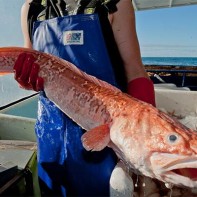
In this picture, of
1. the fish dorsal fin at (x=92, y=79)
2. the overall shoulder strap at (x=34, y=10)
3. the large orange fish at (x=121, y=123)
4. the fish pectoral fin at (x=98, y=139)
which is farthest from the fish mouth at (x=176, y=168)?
the overall shoulder strap at (x=34, y=10)

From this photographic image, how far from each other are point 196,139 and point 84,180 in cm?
73

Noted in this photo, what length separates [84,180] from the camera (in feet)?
4.72

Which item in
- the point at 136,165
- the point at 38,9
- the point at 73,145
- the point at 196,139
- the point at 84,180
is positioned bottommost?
the point at 84,180

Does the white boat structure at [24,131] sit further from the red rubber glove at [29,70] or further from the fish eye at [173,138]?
the red rubber glove at [29,70]

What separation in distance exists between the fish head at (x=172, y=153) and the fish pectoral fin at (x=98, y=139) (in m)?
0.19

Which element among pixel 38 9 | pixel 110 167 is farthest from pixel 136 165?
pixel 38 9

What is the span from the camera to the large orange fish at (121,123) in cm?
91

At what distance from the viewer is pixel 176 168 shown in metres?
0.88

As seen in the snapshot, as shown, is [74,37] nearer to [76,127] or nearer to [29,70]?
[29,70]

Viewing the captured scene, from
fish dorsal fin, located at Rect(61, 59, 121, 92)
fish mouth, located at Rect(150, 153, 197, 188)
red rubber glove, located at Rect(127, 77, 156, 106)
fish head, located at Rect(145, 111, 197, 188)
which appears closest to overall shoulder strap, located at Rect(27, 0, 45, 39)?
fish dorsal fin, located at Rect(61, 59, 121, 92)

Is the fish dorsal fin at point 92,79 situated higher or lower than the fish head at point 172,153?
higher

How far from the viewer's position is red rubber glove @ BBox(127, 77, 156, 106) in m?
1.40

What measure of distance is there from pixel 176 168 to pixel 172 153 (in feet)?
0.19

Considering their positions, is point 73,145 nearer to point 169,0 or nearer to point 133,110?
point 133,110
